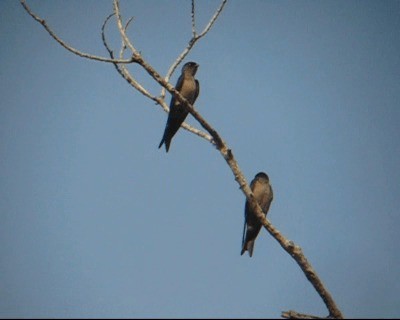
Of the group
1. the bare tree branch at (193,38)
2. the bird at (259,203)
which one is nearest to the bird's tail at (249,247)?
the bird at (259,203)

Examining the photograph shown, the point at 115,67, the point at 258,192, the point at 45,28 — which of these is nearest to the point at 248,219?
the point at 258,192

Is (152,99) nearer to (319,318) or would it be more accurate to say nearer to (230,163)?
(230,163)

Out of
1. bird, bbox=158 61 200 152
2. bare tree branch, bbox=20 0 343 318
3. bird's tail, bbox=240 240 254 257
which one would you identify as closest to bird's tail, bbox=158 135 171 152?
bird, bbox=158 61 200 152

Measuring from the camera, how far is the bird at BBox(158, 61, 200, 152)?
5781mm

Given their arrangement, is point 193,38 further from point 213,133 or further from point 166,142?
point 166,142

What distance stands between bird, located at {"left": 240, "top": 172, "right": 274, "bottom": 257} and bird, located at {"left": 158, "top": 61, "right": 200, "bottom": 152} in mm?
1394

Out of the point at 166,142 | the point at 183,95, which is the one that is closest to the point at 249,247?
the point at 166,142

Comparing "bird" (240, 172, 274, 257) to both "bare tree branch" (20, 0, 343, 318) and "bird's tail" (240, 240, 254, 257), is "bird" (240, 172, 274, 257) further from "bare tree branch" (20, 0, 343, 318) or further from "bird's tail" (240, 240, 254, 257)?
"bare tree branch" (20, 0, 343, 318)

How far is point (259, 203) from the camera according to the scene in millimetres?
6199

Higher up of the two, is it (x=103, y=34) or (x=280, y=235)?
(x=103, y=34)

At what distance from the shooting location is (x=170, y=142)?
5977 mm

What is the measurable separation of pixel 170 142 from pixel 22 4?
265 cm

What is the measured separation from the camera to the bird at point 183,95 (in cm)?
578

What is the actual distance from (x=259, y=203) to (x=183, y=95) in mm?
1899
